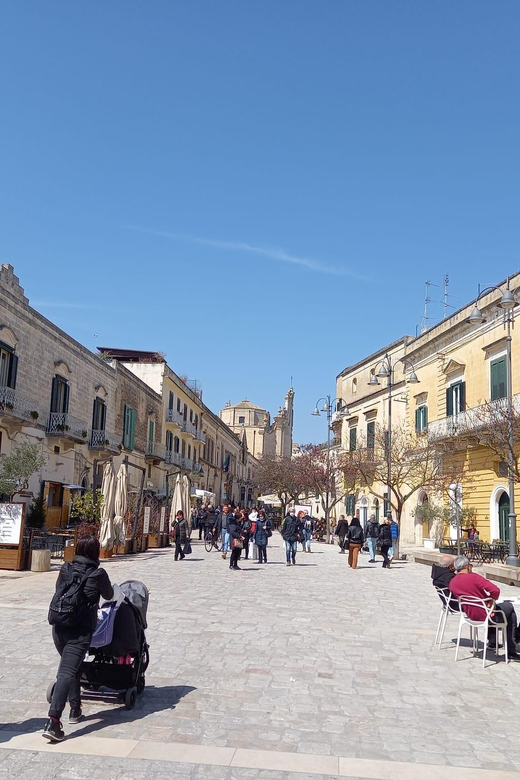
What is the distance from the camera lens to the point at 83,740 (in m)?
5.05

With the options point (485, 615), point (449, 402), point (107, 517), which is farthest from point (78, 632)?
point (449, 402)

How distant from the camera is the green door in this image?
2617 centimetres

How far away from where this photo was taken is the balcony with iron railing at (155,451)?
40.6 m

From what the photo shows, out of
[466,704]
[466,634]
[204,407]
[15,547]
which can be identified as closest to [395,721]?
[466,704]

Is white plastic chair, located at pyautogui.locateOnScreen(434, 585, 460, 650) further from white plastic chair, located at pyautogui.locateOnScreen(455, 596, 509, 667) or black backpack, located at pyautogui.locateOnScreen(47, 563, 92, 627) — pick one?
black backpack, located at pyautogui.locateOnScreen(47, 563, 92, 627)

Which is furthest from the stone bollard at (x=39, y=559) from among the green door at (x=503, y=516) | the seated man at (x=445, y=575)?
the green door at (x=503, y=516)

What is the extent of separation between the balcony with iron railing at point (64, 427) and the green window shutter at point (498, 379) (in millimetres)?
15683

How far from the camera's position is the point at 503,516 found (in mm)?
26484

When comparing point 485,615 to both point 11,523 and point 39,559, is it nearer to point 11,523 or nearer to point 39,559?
point 39,559

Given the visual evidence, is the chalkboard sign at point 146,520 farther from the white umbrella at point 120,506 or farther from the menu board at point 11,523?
the menu board at point 11,523

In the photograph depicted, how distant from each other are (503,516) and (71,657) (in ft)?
77.8

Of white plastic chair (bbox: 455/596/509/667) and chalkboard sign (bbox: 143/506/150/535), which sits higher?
chalkboard sign (bbox: 143/506/150/535)

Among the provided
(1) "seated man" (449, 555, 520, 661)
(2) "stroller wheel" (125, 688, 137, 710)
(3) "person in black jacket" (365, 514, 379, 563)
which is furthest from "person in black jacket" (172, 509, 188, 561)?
(2) "stroller wheel" (125, 688, 137, 710)

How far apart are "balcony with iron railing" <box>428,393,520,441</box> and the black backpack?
59.0 feet
